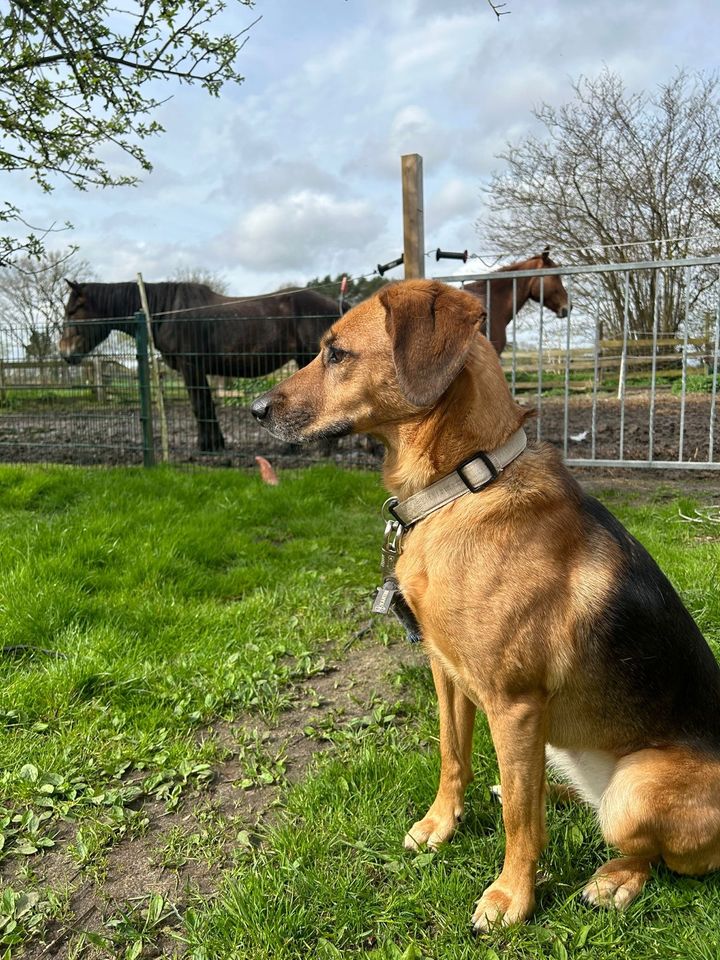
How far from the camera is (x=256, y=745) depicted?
2.60 metres

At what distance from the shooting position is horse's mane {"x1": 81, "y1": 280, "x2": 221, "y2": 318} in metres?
9.18

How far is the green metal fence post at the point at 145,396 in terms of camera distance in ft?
24.6

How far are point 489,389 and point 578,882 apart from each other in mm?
1492

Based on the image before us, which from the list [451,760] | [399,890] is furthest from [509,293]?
[399,890]

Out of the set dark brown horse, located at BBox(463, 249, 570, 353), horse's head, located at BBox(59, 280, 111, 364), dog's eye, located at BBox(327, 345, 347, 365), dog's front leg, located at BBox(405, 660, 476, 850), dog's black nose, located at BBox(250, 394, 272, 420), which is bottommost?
dog's front leg, located at BBox(405, 660, 476, 850)

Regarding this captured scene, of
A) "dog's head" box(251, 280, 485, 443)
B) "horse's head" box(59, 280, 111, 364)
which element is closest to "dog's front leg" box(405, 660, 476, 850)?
"dog's head" box(251, 280, 485, 443)

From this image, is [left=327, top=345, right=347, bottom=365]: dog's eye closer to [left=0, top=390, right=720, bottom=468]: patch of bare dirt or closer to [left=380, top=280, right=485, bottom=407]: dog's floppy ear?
[left=380, top=280, right=485, bottom=407]: dog's floppy ear

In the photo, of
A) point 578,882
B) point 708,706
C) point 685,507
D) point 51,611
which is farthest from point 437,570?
point 685,507

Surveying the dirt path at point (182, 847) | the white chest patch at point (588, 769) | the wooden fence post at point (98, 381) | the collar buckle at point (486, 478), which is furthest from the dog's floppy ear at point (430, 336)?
the wooden fence post at point (98, 381)

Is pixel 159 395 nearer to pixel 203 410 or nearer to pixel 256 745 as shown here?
pixel 203 410

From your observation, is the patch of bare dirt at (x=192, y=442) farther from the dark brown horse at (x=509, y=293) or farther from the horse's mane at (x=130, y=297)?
the horse's mane at (x=130, y=297)

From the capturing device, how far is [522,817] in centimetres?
178

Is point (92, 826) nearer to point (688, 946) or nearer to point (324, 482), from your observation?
point (688, 946)

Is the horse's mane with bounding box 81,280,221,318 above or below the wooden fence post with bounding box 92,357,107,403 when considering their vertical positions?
above
